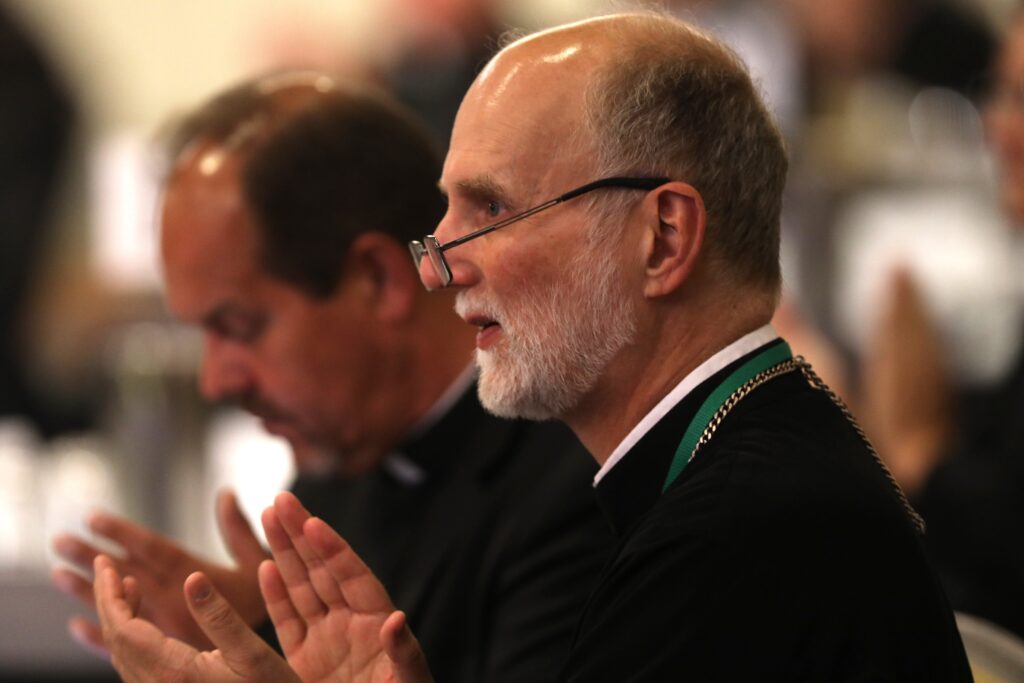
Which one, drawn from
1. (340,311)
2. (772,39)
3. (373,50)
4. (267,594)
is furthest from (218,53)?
(267,594)

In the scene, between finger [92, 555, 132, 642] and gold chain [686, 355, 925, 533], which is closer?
gold chain [686, 355, 925, 533]

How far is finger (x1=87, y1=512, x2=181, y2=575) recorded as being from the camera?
7.61 ft

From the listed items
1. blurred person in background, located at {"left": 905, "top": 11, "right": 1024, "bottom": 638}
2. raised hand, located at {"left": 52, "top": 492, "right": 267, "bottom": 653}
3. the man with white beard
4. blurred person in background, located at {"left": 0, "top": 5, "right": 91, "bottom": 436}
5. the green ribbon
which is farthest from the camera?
blurred person in background, located at {"left": 0, "top": 5, "right": 91, "bottom": 436}

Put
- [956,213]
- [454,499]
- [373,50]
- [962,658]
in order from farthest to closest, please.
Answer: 1. [373,50]
2. [956,213]
3. [454,499]
4. [962,658]

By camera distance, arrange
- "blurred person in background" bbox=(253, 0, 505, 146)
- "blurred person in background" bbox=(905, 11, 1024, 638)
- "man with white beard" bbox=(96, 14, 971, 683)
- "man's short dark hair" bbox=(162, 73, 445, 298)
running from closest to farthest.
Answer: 1. "man with white beard" bbox=(96, 14, 971, 683)
2. "man's short dark hair" bbox=(162, 73, 445, 298)
3. "blurred person in background" bbox=(905, 11, 1024, 638)
4. "blurred person in background" bbox=(253, 0, 505, 146)

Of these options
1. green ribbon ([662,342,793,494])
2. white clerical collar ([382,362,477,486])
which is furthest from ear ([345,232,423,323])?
green ribbon ([662,342,793,494])

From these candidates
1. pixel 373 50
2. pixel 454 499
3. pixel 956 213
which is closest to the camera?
pixel 454 499

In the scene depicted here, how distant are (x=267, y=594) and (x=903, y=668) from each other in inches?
28.4

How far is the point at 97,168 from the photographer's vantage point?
21.4ft

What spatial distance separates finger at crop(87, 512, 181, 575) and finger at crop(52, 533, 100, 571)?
0.18 ft

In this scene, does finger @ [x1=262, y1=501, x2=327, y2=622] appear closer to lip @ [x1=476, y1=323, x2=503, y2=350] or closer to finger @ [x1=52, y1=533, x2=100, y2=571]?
lip @ [x1=476, y1=323, x2=503, y2=350]

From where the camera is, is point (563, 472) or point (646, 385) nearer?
point (646, 385)

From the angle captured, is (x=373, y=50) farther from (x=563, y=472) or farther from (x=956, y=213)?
(x=563, y=472)

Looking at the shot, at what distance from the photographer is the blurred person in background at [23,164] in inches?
247
